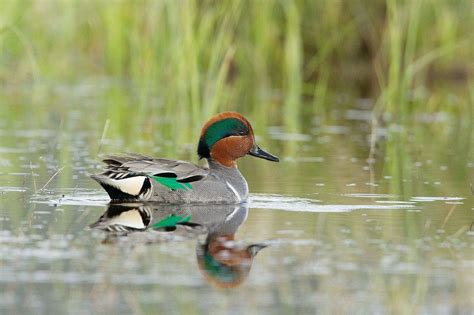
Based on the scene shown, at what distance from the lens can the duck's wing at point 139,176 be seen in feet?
28.6

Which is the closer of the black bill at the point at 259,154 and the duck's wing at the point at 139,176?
the duck's wing at the point at 139,176

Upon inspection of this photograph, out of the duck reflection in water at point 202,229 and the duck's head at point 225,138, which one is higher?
the duck's head at point 225,138

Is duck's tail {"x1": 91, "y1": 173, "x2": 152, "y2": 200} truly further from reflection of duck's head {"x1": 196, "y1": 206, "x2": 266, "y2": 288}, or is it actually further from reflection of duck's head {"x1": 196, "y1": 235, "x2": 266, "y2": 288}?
reflection of duck's head {"x1": 196, "y1": 235, "x2": 266, "y2": 288}

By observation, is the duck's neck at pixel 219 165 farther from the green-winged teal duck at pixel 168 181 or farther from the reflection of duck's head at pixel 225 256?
the reflection of duck's head at pixel 225 256

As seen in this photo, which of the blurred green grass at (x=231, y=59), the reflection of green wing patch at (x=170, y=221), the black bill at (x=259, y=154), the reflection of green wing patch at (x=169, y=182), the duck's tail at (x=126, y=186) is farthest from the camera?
the blurred green grass at (x=231, y=59)

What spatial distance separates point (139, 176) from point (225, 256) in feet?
6.56

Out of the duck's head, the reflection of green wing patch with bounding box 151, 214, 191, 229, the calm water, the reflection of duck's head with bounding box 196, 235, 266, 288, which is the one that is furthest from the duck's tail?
the reflection of duck's head with bounding box 196, 235, 266, 288

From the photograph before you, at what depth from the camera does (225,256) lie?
6945 millimetres

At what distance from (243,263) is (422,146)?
21.9 feet

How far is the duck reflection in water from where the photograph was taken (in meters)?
6.55

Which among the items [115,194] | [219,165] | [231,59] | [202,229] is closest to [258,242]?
[202,229]

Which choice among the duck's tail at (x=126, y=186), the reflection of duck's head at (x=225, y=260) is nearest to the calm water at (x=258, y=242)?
the reflection of duck's head at (x=225, y=260)

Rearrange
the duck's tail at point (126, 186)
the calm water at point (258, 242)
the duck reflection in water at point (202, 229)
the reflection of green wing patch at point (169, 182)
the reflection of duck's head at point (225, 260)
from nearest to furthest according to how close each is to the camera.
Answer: the calm water at point (258, 242)
the reflection of duck's head at point (225, 260)
the duck reflection in water at point (202, 229)
the duck's tail at point (126, 186)
the reflection of green wing patch at point (169, 182)

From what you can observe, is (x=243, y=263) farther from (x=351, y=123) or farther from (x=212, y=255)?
(x=351, y=123)
